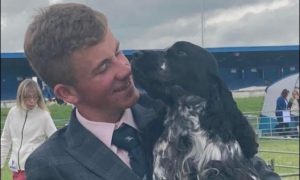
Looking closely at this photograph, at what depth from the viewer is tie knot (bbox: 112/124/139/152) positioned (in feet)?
7.97

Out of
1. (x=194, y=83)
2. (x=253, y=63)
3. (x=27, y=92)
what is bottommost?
(x=27, y=92)

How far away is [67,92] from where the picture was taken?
241cm

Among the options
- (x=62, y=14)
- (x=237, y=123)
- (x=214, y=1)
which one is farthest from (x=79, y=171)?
(x=214, y=1)

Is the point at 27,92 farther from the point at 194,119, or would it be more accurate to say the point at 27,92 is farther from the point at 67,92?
the point at 67,92

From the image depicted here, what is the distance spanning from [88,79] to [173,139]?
17.7 inches

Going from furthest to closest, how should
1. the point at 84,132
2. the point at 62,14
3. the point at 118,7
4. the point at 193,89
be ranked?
1. the point at 118,7
2. the point at 193,89
3. the point at 84,132
4. the point at 62,14

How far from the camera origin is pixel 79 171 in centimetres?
234

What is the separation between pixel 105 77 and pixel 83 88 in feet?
0.31

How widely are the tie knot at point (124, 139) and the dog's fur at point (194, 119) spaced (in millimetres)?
132

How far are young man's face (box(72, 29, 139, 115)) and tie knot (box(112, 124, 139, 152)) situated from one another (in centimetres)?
9

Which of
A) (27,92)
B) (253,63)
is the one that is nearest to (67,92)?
(253,63)

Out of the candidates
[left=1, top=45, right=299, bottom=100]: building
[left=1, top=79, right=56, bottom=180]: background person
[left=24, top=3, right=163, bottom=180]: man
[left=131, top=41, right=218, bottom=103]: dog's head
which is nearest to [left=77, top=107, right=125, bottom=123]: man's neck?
[left=24, top=3, right=163, bottom=180]: man

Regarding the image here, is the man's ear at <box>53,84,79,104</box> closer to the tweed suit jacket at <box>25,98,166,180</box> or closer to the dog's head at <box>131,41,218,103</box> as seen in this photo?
the tweed suit jacket at <box>25,98,166,180</box>

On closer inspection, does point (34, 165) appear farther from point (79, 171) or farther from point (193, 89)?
point (193, 89)
